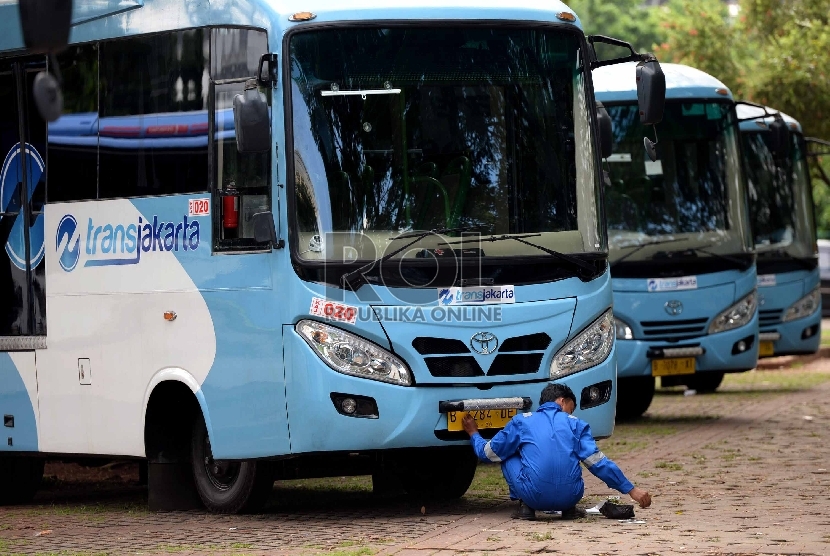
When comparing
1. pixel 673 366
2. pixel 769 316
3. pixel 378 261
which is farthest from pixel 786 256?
pixel 378 261

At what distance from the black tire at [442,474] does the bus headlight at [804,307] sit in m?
10.2

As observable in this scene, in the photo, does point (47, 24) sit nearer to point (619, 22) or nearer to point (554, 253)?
point (554, 253)

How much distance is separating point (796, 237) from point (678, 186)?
450 cm

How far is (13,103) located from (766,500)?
581 cm

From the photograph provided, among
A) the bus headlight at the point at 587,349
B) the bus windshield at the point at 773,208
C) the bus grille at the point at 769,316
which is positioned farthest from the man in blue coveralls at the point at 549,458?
the bus windshield at the point at 773,208

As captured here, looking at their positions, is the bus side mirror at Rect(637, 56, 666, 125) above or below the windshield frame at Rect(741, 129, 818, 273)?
above

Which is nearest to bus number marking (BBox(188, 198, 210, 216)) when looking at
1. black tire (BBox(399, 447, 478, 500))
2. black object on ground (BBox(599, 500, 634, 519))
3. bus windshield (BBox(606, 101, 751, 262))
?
black tire (BBox(399, 447, 478, 500))

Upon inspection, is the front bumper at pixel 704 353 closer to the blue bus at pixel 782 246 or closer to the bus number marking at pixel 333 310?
the blue bus at pixel 782 246

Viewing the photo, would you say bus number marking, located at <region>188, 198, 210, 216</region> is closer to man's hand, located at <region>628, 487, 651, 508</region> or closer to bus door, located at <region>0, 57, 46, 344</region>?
bus door, located at <region>0, 57, 46, 344</region>

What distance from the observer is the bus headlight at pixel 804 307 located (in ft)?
69.1

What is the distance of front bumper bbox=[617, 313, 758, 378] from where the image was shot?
56.1 feet

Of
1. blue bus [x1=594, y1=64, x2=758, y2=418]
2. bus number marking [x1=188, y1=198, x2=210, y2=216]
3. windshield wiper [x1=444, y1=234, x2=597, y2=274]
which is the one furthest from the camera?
blue bus [x1=594, y1=64, x2=758, y2=418]

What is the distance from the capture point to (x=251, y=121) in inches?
387

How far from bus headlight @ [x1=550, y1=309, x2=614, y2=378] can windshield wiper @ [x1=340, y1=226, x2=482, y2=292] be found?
964mm
